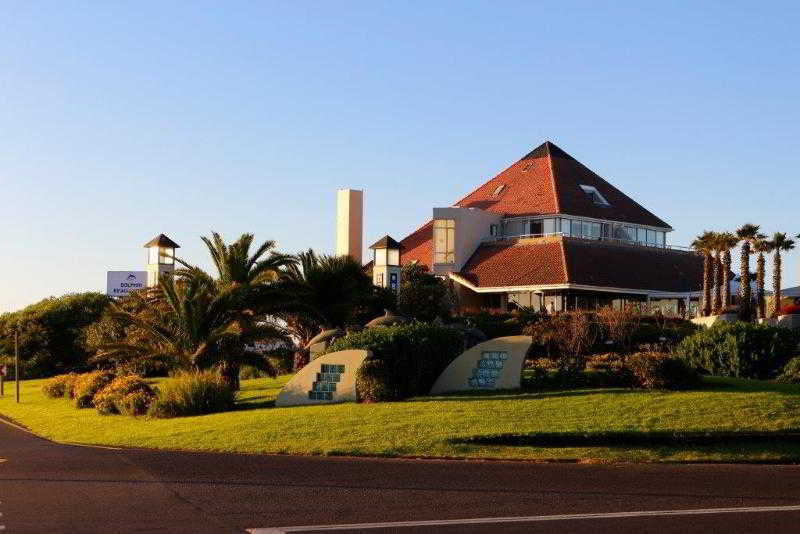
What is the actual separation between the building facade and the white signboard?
15.7 m

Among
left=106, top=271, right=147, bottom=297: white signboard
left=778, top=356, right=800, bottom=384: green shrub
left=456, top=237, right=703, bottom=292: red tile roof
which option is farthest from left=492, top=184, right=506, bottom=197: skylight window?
left=778, top=356, right=800, bottom=384: green shrub

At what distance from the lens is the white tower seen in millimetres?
43094

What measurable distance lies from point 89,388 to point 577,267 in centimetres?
3054

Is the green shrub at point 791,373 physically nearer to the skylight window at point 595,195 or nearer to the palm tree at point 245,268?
the palm tree at point 245,268

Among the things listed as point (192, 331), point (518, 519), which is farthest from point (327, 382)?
point (518, 519)

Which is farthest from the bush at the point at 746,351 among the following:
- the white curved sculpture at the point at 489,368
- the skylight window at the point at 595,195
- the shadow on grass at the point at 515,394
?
the skylight window at the point at 595,195

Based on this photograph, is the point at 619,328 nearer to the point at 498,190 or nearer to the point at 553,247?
the point at 553,247

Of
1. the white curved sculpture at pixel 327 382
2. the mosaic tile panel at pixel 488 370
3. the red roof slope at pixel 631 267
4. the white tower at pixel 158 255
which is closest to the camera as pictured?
the mosaic tile panel at pixel 488 370

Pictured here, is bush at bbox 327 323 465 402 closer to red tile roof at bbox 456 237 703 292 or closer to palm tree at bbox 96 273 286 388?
palm tree at bbox 96 273 286 388

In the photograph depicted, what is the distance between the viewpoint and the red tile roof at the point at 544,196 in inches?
2485

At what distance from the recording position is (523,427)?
801 inches

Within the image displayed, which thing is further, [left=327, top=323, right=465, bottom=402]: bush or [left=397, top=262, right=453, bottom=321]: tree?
[left=397, top=262, right=453, bottom=321]: tree

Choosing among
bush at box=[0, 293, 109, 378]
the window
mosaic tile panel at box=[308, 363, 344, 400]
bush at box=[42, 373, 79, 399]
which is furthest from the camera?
the window

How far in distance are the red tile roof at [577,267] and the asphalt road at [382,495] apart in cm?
3901
